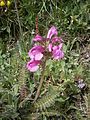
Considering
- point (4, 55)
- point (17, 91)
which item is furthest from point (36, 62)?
point (4, 55)

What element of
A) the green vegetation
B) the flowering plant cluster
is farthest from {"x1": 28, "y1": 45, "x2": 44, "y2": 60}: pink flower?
the green vegetation

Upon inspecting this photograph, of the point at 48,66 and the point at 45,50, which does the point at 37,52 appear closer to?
the point at 45,50

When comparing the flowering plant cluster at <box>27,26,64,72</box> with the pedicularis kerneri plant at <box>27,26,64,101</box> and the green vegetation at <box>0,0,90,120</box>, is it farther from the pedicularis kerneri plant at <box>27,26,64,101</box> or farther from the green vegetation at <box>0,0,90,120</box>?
the green vegetation at <box>0,0,90,120</box>

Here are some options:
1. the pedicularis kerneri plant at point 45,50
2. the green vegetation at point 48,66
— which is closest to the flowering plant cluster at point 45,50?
the pedicularis kerneri plant at point 45,50

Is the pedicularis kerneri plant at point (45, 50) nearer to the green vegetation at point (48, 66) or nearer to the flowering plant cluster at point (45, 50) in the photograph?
the flowering plant cluster at point (45, 50)

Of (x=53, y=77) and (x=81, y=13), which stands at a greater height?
(x=81, y=13)

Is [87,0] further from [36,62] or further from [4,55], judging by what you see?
[36,62]

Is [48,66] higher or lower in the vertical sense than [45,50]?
lower

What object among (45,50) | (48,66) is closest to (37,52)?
(45,50)
